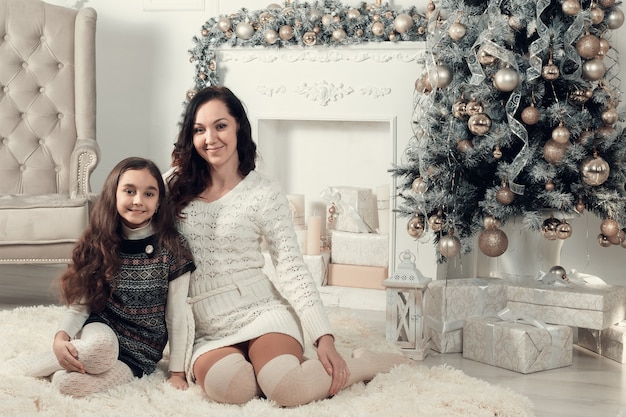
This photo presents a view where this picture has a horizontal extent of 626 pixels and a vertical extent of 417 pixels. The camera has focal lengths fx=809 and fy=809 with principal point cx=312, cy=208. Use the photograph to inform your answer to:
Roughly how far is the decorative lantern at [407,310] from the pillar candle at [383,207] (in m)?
1.02

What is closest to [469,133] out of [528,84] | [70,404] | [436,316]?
[528,84]

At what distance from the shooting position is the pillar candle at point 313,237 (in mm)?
3760

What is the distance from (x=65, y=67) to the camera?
3926mm

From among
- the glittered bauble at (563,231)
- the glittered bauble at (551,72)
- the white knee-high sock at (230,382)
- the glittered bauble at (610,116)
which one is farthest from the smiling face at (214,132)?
the glittered bauble at (610,116)

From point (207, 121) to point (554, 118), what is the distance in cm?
128

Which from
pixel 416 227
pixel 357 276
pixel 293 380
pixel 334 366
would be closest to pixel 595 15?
pixel 416 227

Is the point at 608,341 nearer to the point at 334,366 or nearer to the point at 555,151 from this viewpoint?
the point at 555,151

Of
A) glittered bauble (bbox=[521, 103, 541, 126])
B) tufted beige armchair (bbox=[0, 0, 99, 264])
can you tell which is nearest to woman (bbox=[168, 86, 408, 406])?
glittered bauble (bbox=[521, 103, 541, 126])

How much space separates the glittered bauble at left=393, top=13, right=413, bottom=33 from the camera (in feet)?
11.4

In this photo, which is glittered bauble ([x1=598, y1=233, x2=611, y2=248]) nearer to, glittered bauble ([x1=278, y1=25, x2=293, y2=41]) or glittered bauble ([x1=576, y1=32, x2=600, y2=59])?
glittered bauble ([x1=576, y1=32, x2=600, y2=59])

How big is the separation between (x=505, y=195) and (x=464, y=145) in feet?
0.77

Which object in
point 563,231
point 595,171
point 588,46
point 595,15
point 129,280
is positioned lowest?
point 129,280

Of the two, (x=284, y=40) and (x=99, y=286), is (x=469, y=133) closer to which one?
(x=284, y=40)

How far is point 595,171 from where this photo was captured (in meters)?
2.81
